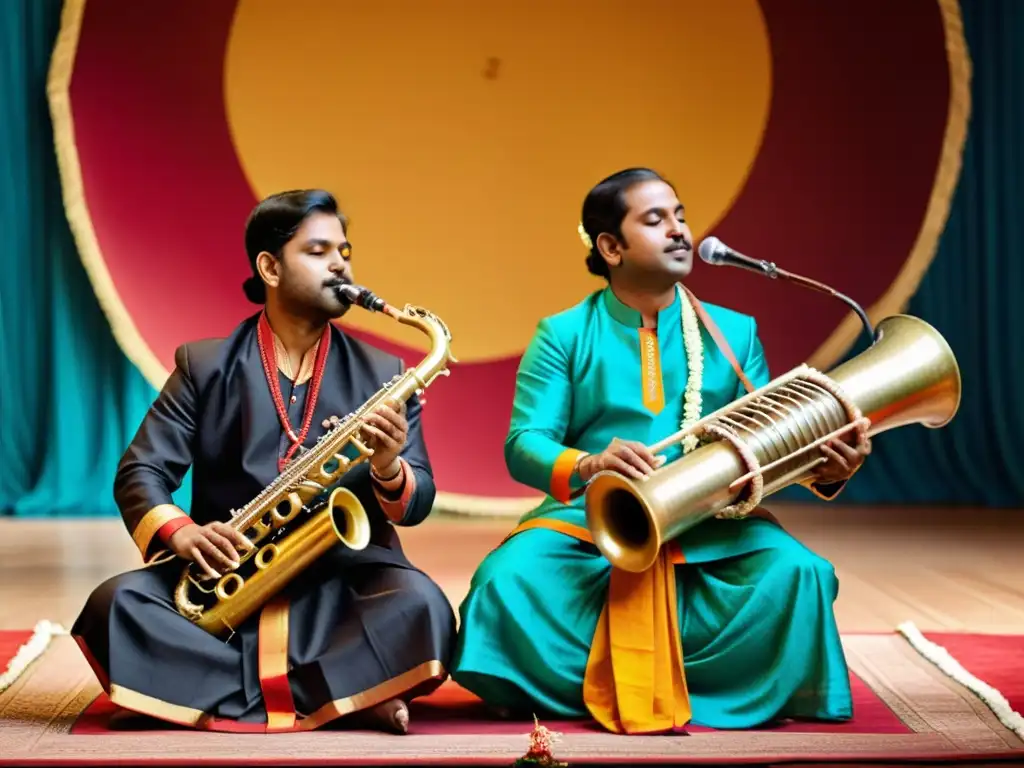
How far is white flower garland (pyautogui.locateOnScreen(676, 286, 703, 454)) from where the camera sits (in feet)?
11.0

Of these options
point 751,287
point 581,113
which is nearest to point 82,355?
point 581,113

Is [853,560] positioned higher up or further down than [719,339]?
further down

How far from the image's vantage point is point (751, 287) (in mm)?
6012

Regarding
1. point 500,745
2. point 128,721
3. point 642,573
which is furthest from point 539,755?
point 128,721

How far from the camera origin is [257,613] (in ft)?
10.6

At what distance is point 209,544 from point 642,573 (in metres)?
0.90

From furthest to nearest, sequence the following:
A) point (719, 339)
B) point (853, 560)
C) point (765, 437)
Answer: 1. point (853, 560)
2. point (719, 339)
3. point (765, 437)

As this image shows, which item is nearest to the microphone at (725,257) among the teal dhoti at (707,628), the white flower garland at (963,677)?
the teal dhoti at (707,628)

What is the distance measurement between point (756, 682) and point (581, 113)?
324 cm

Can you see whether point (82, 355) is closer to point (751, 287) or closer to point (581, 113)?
point (581, 113)

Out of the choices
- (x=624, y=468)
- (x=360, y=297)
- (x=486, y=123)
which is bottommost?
(x=624, y=468)

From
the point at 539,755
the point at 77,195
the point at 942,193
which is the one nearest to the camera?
the point at 539,755

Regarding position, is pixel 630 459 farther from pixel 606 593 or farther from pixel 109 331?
pixel 109 331

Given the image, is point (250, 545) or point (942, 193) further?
point (942, 193)
